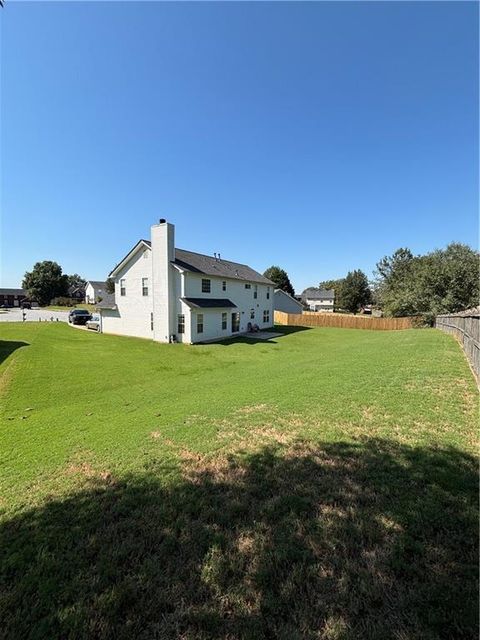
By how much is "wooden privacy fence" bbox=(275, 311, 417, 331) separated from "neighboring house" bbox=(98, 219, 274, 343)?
12.6m

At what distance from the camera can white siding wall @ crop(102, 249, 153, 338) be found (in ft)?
79.1

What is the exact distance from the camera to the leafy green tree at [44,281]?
69312 mm

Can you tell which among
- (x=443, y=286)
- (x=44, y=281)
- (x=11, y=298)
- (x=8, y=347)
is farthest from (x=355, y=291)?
(x=11, y=298)

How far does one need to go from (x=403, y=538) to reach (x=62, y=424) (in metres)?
6.78

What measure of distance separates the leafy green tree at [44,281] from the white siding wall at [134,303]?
54531 millimetres

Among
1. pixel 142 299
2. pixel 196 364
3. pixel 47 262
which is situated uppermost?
pixel 47 262

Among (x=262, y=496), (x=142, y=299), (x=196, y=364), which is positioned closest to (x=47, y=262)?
(x=142, y=299)

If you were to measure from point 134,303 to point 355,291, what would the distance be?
57323 millimetres

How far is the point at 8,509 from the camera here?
379 cm

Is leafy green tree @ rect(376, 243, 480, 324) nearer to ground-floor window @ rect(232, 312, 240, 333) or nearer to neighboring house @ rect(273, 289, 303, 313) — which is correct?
neighboring house @ rect(273, 289, 303, 313)

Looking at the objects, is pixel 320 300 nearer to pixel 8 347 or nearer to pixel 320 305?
pixel 320 305

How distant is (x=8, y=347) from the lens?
17.6m

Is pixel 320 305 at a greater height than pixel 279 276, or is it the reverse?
pixel 279 276

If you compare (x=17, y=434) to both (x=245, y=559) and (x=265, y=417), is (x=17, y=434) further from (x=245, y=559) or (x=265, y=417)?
(x=245, y=559)
